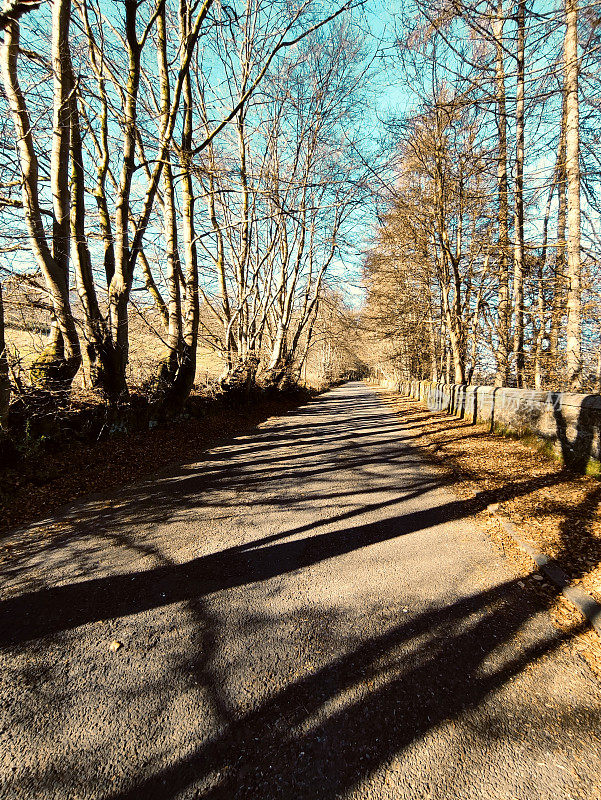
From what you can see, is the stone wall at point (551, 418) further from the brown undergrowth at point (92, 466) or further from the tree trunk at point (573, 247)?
the brown undergrowth at point (92, 466)

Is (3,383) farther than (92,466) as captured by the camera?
No

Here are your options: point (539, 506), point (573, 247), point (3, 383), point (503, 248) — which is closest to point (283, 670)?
point (539, 506)

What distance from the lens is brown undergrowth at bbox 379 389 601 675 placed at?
9.91ft

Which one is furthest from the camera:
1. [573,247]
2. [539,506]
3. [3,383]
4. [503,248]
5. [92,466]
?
[503,248]

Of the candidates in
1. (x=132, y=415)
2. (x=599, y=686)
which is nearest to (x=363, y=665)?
(x=599, y=686)

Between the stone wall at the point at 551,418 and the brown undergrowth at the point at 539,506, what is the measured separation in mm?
273

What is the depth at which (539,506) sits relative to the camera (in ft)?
15.4

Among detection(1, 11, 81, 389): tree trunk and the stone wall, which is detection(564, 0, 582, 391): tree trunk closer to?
the stone wall

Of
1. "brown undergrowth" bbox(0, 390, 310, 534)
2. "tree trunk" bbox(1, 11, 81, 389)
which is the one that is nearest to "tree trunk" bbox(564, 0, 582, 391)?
"brown undergrowth" bbox(0, 390, 310, 534)

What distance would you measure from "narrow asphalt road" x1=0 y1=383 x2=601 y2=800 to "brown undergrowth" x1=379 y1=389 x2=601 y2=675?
0.22m

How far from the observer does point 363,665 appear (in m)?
2.26

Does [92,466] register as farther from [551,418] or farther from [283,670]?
[551,418]

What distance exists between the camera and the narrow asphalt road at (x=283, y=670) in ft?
5.44

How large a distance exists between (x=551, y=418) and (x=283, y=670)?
685cm
